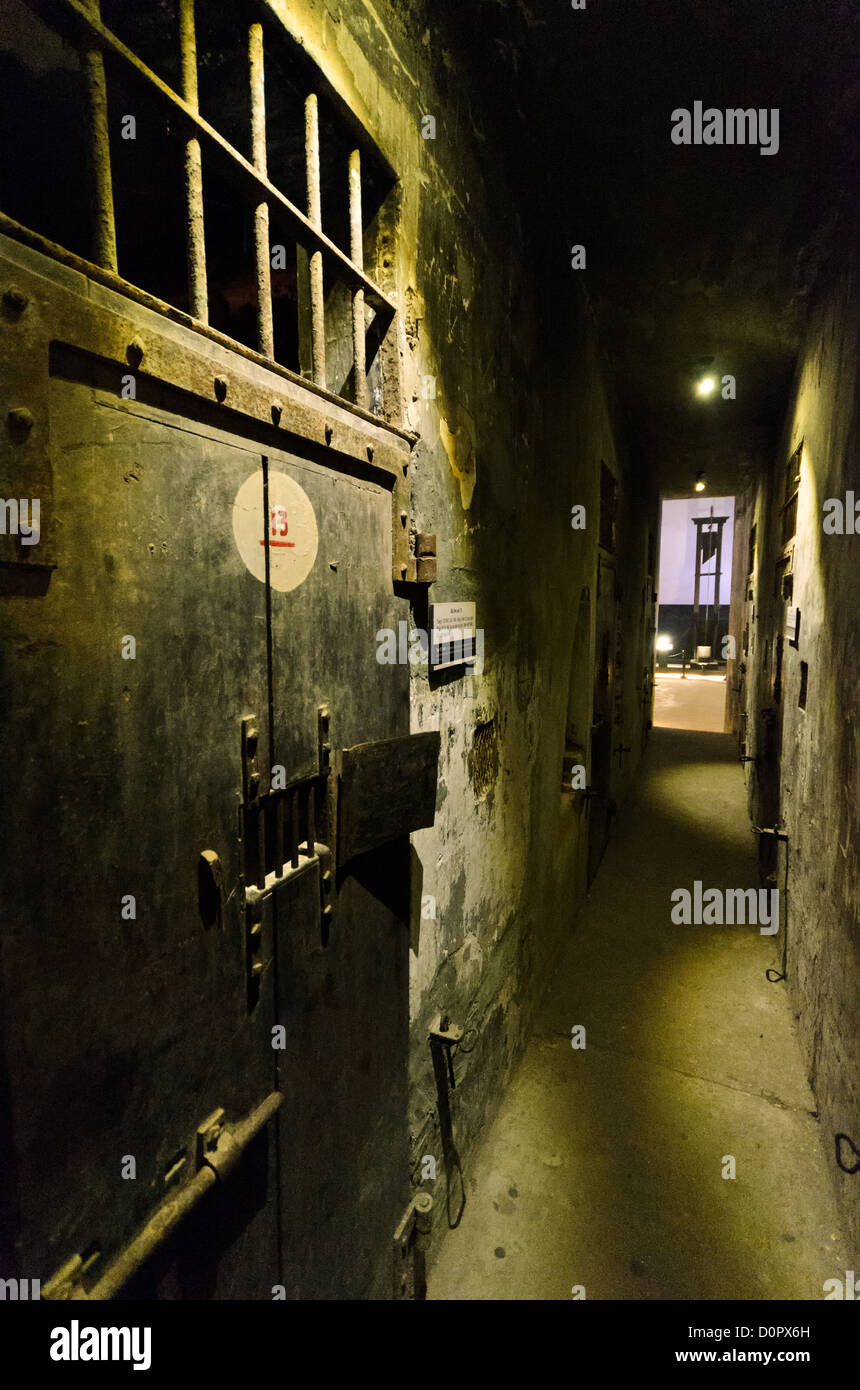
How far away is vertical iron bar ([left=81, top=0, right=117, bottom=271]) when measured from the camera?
3.18ft

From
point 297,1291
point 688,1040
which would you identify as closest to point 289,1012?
point 297,1291

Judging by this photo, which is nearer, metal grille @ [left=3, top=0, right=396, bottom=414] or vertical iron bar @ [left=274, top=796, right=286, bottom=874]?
metal grille @ [left=3, top=0, right=396, bottom=414]

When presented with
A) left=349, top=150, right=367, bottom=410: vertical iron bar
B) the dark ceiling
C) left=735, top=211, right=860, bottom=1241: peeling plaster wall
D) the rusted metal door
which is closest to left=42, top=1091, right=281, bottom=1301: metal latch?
the rusted metal door

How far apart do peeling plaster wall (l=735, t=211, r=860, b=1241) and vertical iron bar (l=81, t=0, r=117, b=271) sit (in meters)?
2.92

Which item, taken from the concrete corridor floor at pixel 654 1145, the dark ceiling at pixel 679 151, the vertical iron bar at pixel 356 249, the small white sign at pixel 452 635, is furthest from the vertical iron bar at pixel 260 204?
the concrete corridor floor at pixel 654 1145

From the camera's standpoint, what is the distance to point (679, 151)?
2789mm

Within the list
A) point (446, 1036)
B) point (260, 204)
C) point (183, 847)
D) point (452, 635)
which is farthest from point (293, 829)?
point (260, 204)

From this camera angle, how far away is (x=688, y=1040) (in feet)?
11.9

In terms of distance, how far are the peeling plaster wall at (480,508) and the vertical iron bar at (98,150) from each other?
0.68 metres

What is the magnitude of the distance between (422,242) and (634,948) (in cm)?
454

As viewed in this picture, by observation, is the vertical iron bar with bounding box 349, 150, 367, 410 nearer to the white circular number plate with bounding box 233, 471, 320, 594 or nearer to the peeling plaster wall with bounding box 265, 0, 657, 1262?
the peeling plaster wall with bounding box 265, 0, 657, 1262

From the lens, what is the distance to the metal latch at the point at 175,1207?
3.19ft

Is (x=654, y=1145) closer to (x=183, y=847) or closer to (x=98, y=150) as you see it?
(x=183, y=847)

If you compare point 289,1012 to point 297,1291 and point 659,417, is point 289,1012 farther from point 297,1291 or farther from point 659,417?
point 659,417
